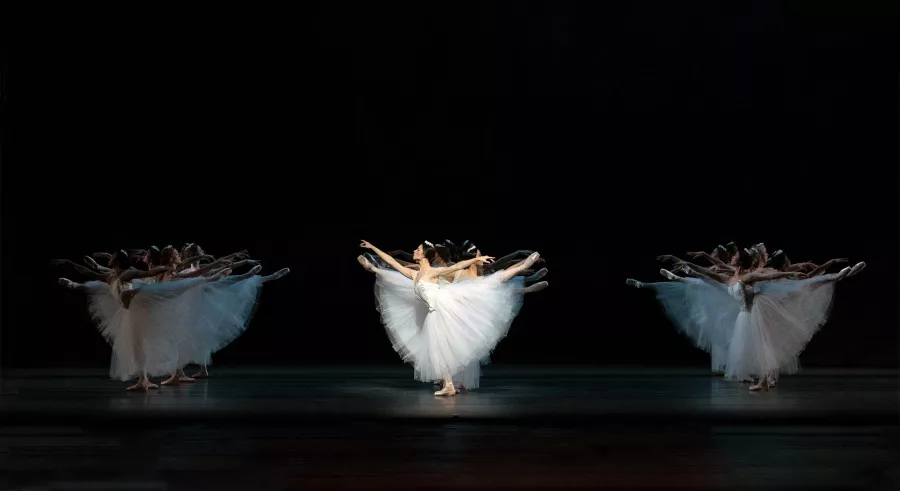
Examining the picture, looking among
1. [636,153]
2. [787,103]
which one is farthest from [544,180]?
[787,103]

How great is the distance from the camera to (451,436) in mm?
4734

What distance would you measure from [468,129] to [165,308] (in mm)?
3452

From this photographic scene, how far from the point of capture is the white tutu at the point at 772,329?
7.25 meters

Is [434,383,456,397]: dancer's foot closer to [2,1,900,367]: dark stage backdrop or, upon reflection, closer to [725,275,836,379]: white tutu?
[725,275,836,379]: white tutu

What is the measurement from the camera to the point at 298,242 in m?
9.91

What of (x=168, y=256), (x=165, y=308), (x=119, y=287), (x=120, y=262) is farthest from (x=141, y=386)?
(x=168, y=256)

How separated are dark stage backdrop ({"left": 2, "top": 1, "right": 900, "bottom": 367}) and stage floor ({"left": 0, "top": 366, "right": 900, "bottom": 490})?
2.43m

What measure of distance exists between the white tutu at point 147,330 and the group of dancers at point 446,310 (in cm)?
156

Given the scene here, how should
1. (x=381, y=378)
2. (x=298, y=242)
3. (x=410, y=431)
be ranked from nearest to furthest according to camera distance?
(x=410, y=431)
(x=381, y=378)
(x=298, y=242)

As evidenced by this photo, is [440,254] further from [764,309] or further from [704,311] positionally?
[704,311]

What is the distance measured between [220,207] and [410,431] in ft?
17.0

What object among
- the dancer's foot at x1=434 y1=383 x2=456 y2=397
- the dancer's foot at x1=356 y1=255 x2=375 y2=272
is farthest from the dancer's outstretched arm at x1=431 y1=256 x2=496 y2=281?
the dancer's foot at x1=434 y1=383 x2=456 y2=397

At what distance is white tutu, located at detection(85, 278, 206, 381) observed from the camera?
718cm

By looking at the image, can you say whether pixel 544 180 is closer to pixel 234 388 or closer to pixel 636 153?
pixel 636 153
